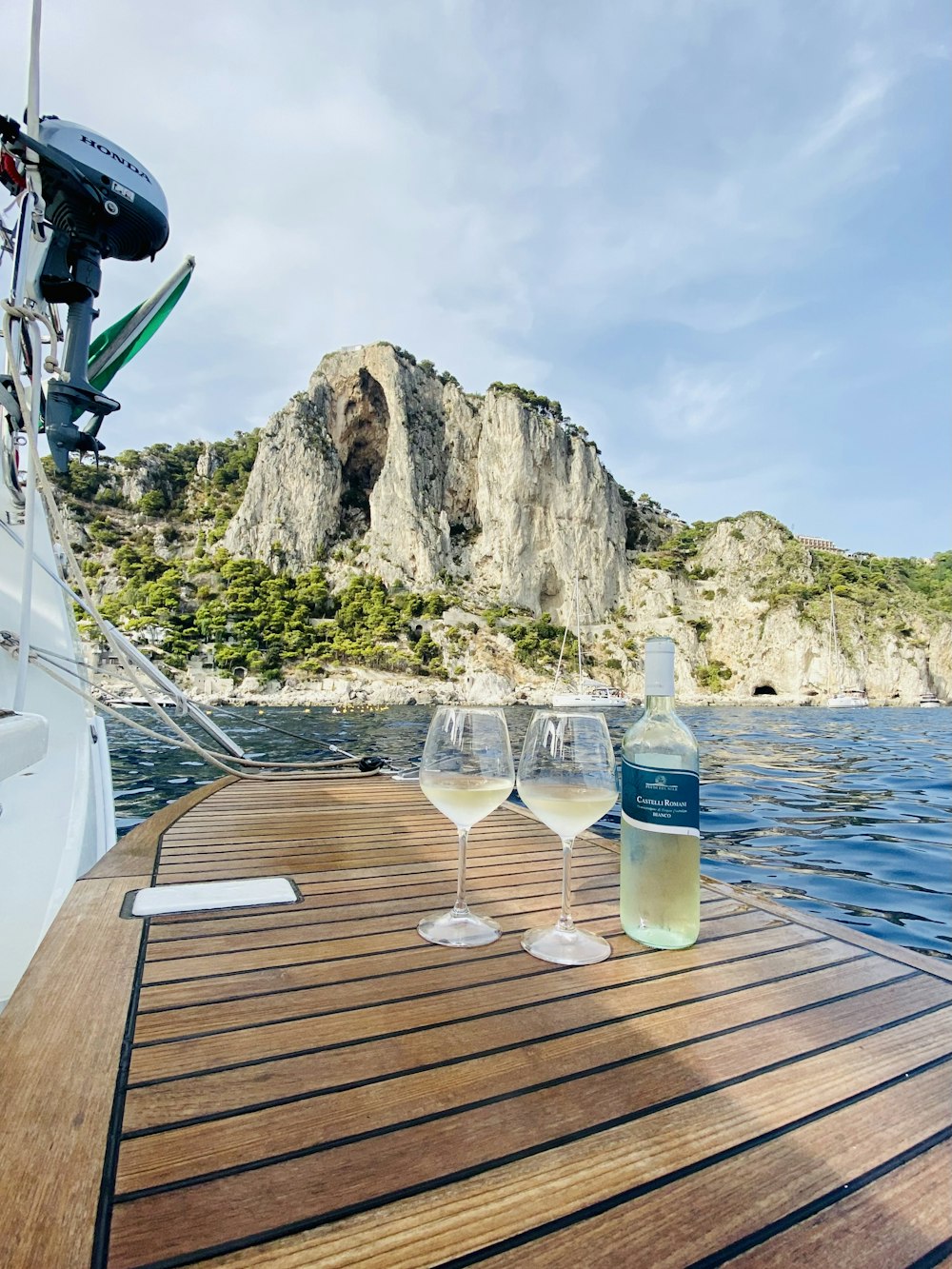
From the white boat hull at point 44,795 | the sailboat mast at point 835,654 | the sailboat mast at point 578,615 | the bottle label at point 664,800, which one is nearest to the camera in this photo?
the bottle label at point 664,800

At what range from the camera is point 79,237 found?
2.38m

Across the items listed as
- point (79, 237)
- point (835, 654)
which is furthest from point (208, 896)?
point (835, 654)

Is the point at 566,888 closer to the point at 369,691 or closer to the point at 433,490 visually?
the point at 369,691

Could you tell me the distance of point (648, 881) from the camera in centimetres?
106

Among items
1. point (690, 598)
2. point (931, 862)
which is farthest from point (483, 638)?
point (931, 862)

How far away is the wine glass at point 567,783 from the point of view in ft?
3.17

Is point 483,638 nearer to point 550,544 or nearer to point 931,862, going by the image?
point 550,544

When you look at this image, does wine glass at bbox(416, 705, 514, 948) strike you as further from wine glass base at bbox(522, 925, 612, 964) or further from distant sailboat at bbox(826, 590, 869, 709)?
distant sailboat at bbox(826, 590, 869, 709)

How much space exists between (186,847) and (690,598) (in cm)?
4699

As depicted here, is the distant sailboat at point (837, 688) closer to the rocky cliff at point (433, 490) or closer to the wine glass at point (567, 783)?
the rocky cliff at point (433, 490)

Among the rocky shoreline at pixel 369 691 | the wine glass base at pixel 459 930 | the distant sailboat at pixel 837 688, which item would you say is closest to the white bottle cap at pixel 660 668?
the wine glass base at pixel 459 930

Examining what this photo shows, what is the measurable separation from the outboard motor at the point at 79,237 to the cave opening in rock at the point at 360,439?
42.7 metres

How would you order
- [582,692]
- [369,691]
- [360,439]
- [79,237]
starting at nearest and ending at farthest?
[79,237] → [369,691] → [582,692] → [360,439]

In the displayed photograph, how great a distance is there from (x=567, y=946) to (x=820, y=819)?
4444 millimetres
